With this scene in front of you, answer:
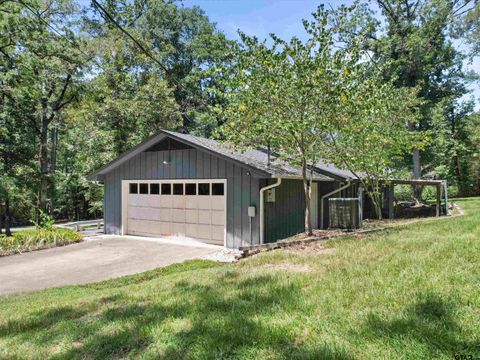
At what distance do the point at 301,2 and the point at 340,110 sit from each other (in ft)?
12.5

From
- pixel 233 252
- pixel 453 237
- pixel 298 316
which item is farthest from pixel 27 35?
pixel 453 237

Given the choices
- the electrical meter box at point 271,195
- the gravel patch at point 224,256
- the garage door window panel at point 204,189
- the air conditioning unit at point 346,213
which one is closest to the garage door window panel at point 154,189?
the garage door window panel at point 204,189

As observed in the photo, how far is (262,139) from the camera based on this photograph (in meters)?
9.06

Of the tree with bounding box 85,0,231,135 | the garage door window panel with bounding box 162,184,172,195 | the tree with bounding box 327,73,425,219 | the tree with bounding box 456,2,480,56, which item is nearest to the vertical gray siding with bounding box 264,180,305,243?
the tree with bounding box 327,73,425,219

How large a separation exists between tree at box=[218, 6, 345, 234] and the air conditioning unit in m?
2.93

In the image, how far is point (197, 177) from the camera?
10734mm

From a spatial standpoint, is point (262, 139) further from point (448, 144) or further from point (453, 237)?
point (448, 144)

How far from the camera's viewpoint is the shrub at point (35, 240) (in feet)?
31.9

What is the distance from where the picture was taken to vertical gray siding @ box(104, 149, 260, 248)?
9.70m

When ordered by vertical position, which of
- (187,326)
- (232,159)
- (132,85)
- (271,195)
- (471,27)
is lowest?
(187,326)

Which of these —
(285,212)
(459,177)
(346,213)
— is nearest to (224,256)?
(285,212)

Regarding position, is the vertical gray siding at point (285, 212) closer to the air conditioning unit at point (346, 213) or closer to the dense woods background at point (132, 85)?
the air conditioning unit at point (346, 213)

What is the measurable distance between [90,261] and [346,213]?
7.35 m

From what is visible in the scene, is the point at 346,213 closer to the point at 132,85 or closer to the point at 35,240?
the point at 35,240
